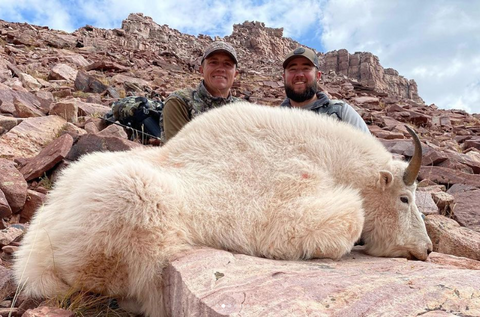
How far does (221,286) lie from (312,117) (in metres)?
2.06

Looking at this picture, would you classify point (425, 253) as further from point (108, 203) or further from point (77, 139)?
point (77, 139)

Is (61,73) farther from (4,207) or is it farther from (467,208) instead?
(467,208)

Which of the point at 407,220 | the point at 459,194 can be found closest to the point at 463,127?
the point at 459,194

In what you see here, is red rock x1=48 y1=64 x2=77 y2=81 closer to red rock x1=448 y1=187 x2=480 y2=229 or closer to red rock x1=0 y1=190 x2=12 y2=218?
red rock x1=0 y1=190 x2=12 y2=218

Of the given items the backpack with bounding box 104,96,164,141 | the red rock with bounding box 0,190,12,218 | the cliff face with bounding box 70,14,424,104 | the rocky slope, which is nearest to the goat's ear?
the rocky slope

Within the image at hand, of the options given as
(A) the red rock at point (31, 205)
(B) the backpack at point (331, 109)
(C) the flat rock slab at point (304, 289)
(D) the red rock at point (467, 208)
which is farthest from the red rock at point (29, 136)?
(D) the red rock at point (467, 208)

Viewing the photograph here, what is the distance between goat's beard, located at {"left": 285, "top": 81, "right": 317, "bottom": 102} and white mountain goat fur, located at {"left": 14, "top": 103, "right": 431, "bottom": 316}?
254 cm

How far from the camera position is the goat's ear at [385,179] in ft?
11.4

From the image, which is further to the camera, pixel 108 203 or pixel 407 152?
pixel 407 152

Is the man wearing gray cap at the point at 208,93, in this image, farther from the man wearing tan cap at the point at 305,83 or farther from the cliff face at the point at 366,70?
the cliff face at the point at 366,70

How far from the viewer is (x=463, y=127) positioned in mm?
16844

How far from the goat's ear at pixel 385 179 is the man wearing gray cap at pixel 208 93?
3580mm

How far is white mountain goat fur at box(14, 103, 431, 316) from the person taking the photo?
8.87ft

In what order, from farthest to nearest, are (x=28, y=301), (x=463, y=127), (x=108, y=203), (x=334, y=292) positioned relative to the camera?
(x=463, y=127) → (x=28, y=301) → (x=108, y=203) → (x=334, y=292)
